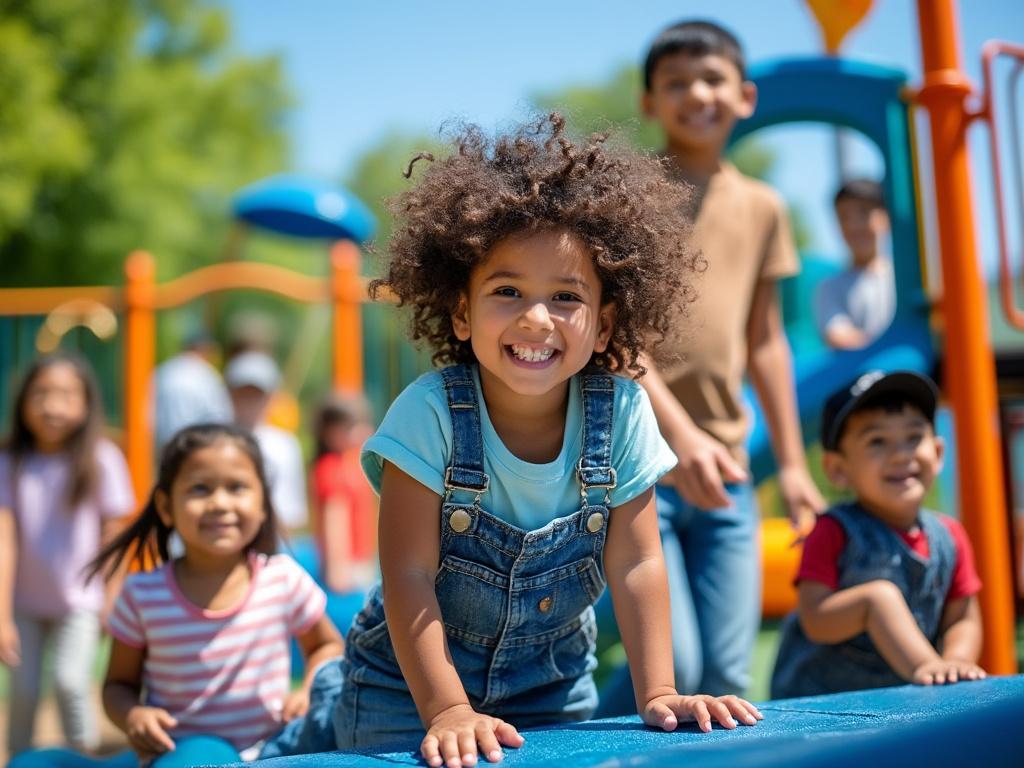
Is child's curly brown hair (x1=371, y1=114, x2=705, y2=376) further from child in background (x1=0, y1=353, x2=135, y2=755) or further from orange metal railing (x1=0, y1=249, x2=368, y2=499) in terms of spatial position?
orange metal railing (x1=0, y1=249, x2=368, y2=499)

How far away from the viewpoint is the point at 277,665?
2570 mm

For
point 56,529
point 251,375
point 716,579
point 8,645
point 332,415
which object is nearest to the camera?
point 716,579

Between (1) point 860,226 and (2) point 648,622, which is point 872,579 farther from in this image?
(1) point 860,226

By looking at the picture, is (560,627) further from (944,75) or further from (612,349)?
(944,75)

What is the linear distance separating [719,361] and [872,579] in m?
0.70

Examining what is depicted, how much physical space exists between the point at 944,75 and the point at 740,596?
219 centimetres

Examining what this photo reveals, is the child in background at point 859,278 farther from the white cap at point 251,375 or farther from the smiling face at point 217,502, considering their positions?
the smiling face at point 217,502

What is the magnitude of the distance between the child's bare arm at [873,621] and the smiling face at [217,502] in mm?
1352

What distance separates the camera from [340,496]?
6238 mm

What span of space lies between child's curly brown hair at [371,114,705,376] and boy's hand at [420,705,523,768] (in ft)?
2.40

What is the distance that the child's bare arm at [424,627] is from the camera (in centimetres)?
163

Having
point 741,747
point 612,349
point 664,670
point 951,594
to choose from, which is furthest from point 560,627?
point 951,594

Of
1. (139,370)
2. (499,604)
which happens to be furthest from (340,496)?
(499,604)

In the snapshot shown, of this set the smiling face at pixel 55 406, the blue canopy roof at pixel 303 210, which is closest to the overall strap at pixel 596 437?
the smiling face at pixel 55 406
